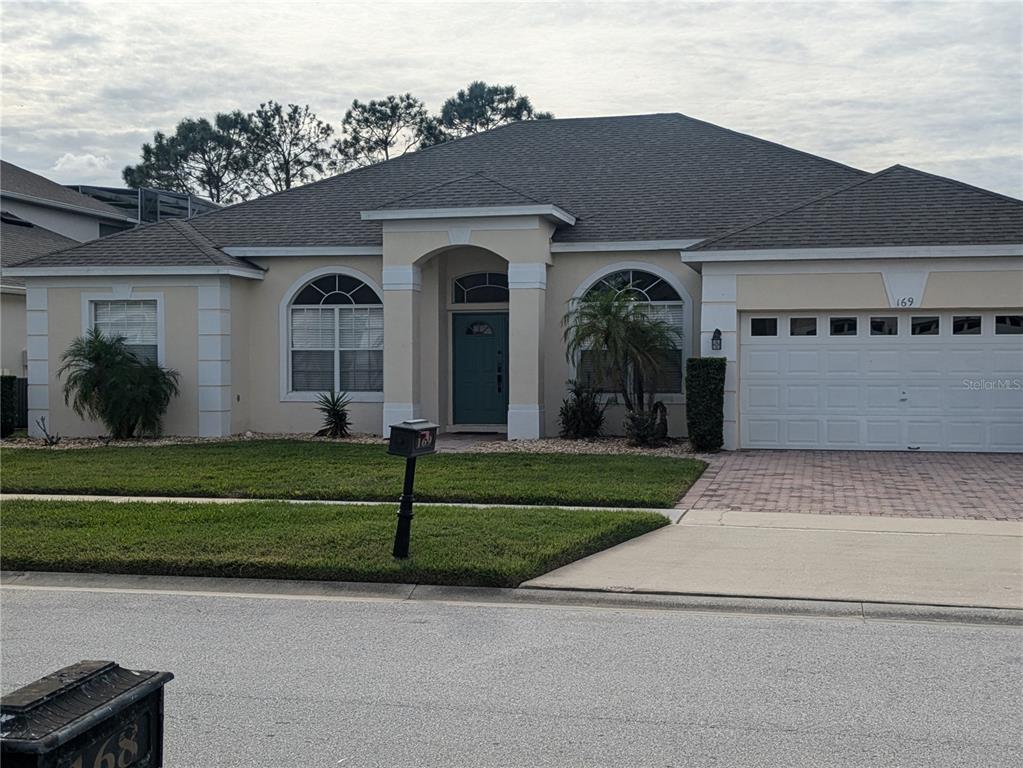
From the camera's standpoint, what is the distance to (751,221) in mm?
19672

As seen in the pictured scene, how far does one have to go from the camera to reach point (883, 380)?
57.4 ft

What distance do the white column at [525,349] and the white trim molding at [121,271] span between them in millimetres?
5123

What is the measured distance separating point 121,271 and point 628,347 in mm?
9541

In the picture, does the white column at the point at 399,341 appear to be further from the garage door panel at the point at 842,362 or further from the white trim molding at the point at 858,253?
the garage door panel at the point at 842,362

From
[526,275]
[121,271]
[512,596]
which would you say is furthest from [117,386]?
[512,596]

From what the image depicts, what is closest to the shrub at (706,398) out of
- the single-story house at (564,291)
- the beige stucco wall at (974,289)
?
the single-story house at (564,291)

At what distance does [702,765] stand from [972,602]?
392cm

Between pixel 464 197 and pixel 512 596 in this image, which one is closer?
pixel 512 596

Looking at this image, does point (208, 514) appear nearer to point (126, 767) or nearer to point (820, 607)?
point (820, 607)

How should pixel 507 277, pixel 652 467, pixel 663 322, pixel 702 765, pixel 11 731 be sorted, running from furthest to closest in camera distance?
pixel 507 277
pixel 663 322
pixel 652 467
pixel 702 765
pixel 11 731

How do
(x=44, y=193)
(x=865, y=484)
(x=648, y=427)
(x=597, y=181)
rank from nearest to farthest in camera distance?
(x=865, y=484) → (x=648, y=427) → (x=597, y=181) → (x=44, y=193)

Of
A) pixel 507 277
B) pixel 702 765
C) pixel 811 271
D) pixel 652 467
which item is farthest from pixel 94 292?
pixel 702 765

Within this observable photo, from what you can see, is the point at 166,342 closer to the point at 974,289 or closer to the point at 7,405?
the point at 7,405

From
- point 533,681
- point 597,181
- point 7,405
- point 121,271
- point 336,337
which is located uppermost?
point 597,181
